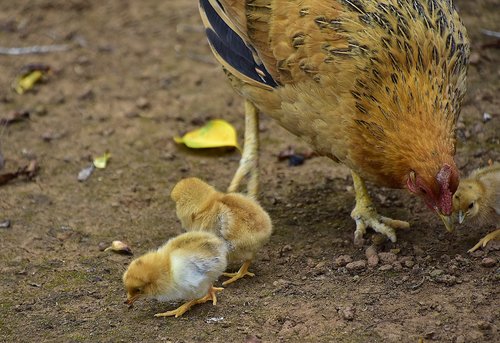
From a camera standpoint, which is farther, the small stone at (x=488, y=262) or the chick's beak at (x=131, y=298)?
the small stone at (x=488, y=262)

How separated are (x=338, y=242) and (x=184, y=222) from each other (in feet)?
3.38

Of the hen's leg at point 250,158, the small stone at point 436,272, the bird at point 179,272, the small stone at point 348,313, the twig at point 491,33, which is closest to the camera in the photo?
the small stone at point 348,313

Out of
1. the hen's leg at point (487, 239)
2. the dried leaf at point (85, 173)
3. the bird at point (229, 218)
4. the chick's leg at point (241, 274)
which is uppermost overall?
the bird at point (229, 218)

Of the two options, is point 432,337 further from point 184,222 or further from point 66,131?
point 66,131

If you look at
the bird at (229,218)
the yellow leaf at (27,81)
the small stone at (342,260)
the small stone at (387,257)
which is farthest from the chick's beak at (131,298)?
the yellow leaf at (27,81)

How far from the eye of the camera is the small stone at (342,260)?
5.20 m

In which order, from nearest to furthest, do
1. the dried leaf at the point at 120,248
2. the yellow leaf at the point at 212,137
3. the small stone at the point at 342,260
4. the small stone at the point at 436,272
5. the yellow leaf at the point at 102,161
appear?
the small stone at the point at 436,272 < the small stone at the point at 342,260 < the dried leaf at the point at 120,248 < the yellow leaf at the point at 102,161 < the yellow leaf at the point at 212,137

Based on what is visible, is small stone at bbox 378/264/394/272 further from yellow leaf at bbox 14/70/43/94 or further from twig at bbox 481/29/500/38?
yellow leaf at bbox 14/70/43/94

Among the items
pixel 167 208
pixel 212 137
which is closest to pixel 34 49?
pixel 212 137

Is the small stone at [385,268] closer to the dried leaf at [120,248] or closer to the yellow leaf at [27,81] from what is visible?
the dried leaf at [120,248]

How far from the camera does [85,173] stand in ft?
21.7

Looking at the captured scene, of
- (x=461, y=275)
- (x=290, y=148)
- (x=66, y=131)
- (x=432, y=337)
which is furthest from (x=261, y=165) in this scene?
(x=432, y=337)

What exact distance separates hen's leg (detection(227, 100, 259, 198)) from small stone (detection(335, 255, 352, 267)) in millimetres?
1085

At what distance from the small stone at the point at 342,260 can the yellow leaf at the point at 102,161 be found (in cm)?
232
